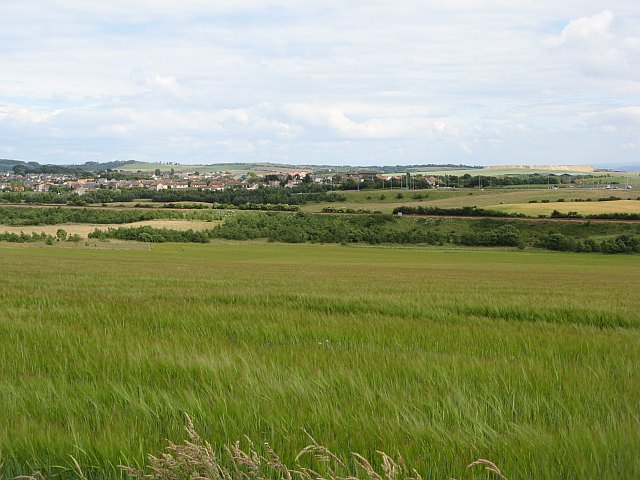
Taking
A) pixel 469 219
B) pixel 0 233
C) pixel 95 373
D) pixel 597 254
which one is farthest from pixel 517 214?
pixel 95 373

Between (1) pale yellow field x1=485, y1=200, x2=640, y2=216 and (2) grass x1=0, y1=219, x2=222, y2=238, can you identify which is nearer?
(2) grass x1=0, y1=219, x2=222, y2=238

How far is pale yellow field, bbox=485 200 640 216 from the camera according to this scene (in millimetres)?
94438

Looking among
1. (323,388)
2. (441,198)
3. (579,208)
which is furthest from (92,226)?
(323,388)

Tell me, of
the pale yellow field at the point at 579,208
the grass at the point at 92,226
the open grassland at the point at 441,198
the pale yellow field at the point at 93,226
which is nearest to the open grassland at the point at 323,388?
the grass at the point at 92,226

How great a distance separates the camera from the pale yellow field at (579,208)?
9444cm

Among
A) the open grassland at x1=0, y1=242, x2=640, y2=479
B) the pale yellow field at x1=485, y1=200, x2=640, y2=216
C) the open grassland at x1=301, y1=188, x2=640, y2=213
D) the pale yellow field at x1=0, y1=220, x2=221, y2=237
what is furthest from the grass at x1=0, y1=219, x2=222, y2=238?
the open grassland at x1=0, y1=242, x2=640, y2=479

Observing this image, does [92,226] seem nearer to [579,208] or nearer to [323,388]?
[579,208]

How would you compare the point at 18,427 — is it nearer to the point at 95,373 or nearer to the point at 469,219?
the point at 95,373

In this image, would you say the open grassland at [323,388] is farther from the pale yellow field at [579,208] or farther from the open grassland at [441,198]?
the open grassland at [441,198]

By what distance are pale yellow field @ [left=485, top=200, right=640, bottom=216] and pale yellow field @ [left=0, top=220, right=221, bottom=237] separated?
156ft

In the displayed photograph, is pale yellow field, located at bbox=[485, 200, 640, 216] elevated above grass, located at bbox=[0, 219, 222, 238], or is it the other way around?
pale yellow field, located at bbox=[485, 200, 640, 216]

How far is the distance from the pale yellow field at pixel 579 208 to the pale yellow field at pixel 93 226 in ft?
156

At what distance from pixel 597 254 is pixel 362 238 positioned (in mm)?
30028

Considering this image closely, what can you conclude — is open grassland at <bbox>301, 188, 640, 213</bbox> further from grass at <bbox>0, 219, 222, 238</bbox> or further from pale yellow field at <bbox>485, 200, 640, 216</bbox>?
grass at <bbox>0, 219, 222, 238</bbox>
